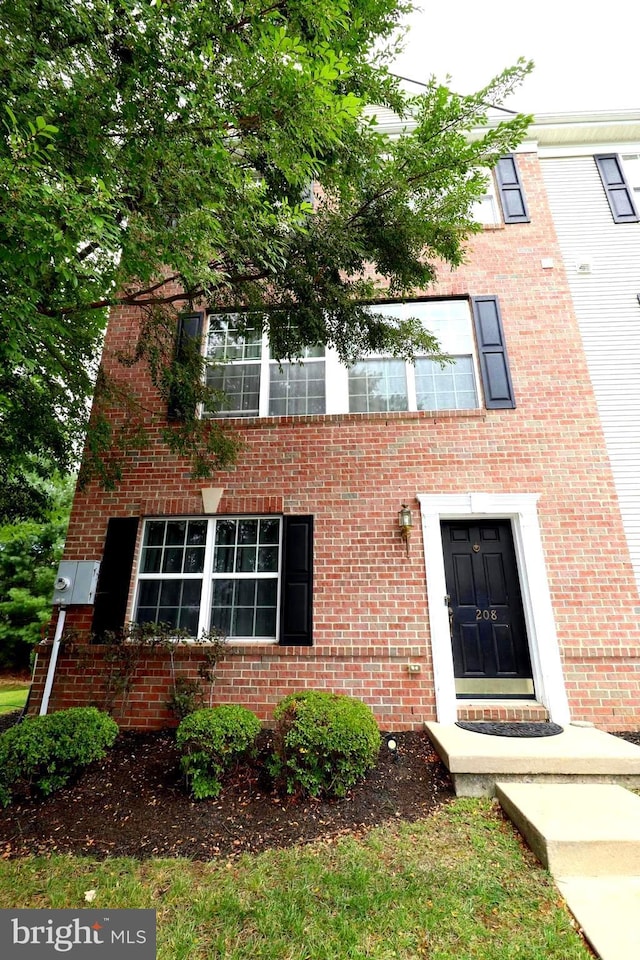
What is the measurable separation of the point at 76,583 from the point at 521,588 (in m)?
5.29

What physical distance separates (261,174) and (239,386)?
263 cm

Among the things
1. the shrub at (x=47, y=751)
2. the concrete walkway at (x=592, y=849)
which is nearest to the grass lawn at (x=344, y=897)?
the concrete walkway at (x=592, y=849)

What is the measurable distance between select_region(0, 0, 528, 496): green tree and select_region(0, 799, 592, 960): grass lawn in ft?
10.7

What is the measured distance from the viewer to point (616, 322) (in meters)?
5.99

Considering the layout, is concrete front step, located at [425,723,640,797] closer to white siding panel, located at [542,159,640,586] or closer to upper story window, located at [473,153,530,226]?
white siding panel, located at [542,159,640,586]

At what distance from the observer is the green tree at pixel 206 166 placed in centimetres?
272

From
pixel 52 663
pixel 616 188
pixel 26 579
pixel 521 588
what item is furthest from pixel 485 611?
pixel 26 579

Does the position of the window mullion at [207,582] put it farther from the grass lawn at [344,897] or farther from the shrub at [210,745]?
the grass lawn at [344,897]

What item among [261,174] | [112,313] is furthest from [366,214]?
[112,313]

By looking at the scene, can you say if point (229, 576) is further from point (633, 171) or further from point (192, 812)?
point (633, 171)

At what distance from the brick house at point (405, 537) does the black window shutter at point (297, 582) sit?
0.9 inches

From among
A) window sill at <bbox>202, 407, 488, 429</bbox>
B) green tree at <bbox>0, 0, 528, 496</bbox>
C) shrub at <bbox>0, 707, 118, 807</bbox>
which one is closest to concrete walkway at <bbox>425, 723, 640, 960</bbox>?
shrub at <bbox>0, 707, 118, 807</bbox>

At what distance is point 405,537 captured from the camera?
5137 millimetres

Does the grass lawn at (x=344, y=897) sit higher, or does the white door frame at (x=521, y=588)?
the white door frame at (x=521, y=588)
